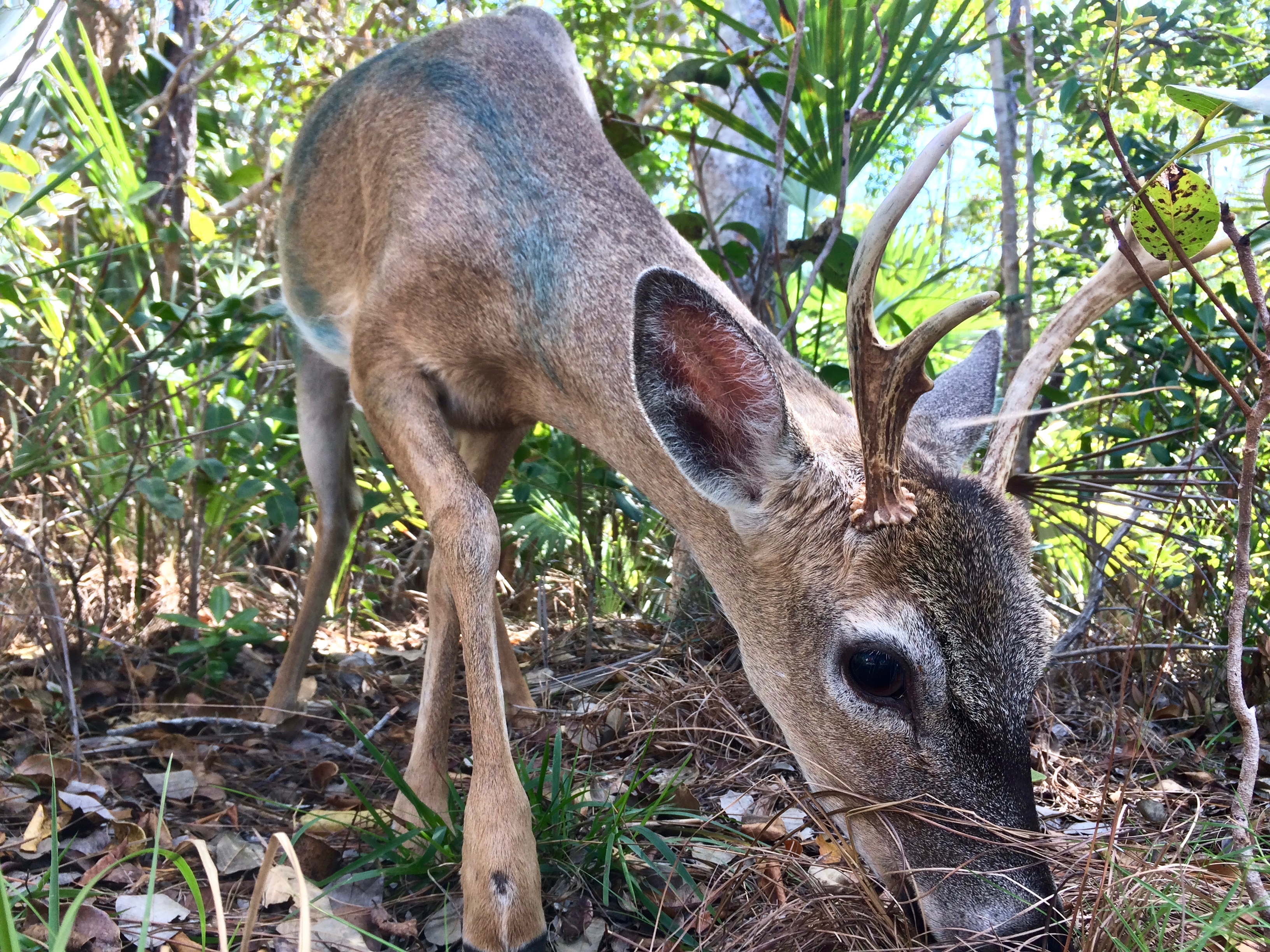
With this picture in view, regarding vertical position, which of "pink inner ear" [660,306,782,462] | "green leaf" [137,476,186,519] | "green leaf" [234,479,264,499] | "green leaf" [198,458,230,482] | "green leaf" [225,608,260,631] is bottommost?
"green leaf" [225,608,260,631]

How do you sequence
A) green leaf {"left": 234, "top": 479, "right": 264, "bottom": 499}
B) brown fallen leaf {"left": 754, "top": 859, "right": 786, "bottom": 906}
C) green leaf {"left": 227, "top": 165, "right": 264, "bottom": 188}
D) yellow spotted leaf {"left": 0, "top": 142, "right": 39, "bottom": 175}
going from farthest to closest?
green leaf {"left": 227, "top": 165, "right": 264, "bottom": 188} < green leaf {"left": 234, "top": 479, "right": 264, "bottom": 499} < yellow spotted leaf {"left": 0, "top": 142, "right": 39, "bottom": 175} < brown fallen leaf {"left": 754, "top": 859, "right": 786, "bottom": 906}

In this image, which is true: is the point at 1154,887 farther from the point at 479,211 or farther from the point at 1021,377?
the point at 479,211

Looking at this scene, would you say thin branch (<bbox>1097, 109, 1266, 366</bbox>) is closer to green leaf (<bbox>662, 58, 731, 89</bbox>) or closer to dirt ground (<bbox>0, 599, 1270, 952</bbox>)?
dirt ground (<bbox>0, 599, 1270, 952</bbox>)

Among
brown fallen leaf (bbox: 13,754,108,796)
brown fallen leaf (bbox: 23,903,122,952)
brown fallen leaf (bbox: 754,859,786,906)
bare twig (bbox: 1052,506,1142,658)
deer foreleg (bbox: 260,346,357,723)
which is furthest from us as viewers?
deer foreleg (bbox: 260,346,357,723)

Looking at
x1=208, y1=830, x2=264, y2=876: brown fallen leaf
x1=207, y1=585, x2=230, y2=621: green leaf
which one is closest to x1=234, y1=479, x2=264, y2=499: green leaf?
x1=207, y1=585, x2=230, y2=621: green leaf

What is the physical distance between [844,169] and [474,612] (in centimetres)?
231

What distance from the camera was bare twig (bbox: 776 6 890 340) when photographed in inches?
156

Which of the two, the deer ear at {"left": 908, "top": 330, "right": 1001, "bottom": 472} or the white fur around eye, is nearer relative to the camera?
the white fur around eye

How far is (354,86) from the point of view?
411 cm

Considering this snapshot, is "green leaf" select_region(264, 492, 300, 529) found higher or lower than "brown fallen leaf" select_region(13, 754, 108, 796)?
higher

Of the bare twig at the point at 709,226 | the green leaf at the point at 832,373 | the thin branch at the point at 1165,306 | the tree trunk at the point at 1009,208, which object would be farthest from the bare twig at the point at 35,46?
the tree trunk at the point at 1009,208

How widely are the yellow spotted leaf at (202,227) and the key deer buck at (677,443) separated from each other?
0.62 m

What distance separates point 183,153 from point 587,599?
3874 mm

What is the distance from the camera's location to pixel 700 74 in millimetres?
4281
